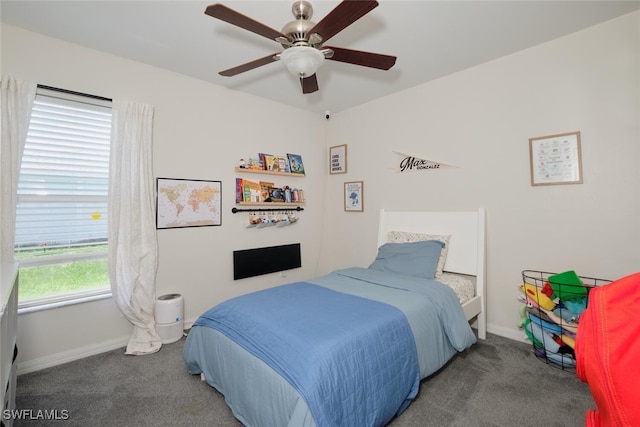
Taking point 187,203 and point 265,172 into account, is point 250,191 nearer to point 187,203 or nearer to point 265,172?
point 265,172

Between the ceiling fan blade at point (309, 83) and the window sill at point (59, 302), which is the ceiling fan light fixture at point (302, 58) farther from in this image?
the window sill at point (59, 302)

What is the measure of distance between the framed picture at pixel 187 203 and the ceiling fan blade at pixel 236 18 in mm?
1798

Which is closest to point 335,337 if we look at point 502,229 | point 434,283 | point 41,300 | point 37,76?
point 434,283

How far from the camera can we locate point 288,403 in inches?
52.1

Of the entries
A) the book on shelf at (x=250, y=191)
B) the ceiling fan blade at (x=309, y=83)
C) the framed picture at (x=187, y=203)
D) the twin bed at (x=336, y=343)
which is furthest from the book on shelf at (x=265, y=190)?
the ceiling fan blade at (x=309, y=83)

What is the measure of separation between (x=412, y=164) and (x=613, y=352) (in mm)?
2863

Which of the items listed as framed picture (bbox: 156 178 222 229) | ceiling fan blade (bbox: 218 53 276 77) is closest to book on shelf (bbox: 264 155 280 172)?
framed picture (bbox: 156 178 222 229)

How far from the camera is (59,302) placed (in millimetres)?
2326

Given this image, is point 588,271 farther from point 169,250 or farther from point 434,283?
point 169,250

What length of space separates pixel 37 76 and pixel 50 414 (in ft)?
7.81

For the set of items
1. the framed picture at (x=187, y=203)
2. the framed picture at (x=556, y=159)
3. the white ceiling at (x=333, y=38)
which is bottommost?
the framed picture at (x=187, y=203)

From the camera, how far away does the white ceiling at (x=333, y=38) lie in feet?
6.44

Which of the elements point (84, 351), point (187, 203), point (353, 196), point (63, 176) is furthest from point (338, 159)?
point (84, 351)

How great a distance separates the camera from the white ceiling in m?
1.96
